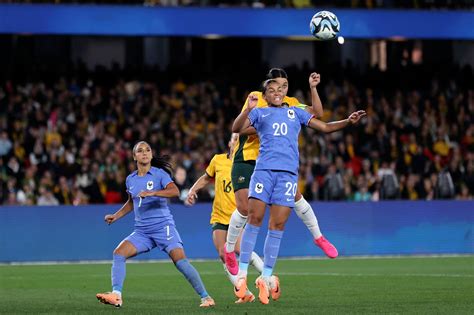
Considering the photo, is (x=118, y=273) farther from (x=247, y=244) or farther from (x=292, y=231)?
(x=292, y=231)

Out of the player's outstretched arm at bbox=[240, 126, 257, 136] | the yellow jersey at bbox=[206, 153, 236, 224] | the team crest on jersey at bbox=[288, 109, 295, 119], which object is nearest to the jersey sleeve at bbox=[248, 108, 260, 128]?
the player's outstretched arm at bbox=[240, 126, 257, 136]

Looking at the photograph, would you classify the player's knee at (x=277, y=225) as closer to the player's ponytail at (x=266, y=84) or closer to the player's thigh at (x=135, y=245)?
the player's ponytail at (x=266, y=84)

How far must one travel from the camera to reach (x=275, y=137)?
11.7 metres

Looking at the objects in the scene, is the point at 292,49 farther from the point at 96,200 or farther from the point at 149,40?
the point at 96,200

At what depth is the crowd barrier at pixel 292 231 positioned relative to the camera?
903 inches

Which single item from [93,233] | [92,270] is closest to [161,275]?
[92,270]

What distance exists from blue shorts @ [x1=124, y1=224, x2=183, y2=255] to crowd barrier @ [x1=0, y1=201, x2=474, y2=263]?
10.6m

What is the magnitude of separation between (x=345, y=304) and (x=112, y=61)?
2136cm

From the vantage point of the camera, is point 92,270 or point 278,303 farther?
point 92,270

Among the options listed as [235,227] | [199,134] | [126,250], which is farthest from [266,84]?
[199,134]

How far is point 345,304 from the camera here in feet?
40.6

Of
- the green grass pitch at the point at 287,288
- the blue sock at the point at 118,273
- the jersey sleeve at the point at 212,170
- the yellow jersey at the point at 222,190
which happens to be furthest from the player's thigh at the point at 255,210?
the jersey sleeve at the point at 212,170

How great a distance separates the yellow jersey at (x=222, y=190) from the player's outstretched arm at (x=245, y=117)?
8.19ft

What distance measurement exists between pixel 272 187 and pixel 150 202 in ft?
5.08
